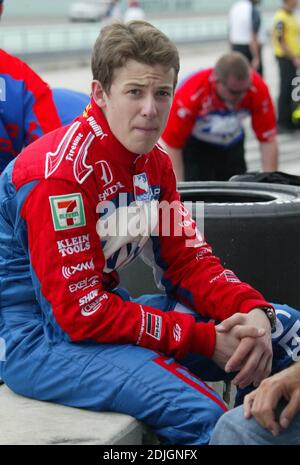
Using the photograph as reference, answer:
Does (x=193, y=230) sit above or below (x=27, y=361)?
above

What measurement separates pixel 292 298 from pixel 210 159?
3532mm

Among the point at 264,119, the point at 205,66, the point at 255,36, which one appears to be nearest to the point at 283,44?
the point at 255,36

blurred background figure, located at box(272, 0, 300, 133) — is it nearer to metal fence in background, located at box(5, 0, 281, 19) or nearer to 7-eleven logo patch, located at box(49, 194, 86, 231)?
7-eleven logo patch, located at box(49, 194, 86, 231)

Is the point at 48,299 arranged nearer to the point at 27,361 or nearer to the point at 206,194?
the point at 27,361

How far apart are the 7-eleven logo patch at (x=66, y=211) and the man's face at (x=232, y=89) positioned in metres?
4.11

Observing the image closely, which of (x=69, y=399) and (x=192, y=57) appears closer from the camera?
(x=69, y=399)

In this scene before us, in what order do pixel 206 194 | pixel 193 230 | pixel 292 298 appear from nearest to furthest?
pixel 193 230, pixel 292 298, pixel 206 194

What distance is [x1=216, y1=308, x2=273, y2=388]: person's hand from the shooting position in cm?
299

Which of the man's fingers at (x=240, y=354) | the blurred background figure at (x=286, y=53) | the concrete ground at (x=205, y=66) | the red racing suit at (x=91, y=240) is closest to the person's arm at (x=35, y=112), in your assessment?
the red racing suit at (x=91, y=240)

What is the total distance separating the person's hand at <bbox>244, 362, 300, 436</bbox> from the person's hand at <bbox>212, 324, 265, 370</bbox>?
0.95 ft

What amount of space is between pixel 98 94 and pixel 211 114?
4163mm

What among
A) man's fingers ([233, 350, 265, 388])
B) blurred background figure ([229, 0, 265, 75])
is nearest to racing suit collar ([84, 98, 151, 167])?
man's fingers ([233, 350, 265, 388])
